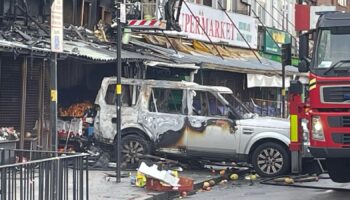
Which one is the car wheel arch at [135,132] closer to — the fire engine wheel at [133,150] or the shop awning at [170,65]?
the fire engine wheel at [133,150]

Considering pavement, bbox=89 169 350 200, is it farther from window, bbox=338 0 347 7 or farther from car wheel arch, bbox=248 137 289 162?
window, bbox=338 0 347 7

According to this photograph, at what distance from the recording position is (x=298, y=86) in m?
12.6

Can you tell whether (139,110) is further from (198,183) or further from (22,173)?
(22,173)

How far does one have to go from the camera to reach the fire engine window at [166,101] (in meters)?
15.6

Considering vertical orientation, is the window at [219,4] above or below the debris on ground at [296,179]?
above

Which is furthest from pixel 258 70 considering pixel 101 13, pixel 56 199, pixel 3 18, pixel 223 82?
pixel 56 199

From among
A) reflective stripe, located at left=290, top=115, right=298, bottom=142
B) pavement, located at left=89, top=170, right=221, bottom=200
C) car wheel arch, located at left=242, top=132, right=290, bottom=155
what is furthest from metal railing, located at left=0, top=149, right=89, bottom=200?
car wheel arch, located at left=242, top=132, right=290, bottom=155

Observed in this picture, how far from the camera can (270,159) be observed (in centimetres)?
1486

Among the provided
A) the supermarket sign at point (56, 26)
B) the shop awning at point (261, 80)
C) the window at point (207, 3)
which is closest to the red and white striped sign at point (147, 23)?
the shop awning at point (261, 80)

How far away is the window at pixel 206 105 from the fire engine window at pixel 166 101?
0.32m

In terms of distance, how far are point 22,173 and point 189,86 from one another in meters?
8.30

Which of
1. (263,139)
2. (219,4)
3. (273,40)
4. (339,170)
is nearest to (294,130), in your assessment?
(339,170)

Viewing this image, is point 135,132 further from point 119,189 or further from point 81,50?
point 119,189

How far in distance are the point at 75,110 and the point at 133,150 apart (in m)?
2.19
